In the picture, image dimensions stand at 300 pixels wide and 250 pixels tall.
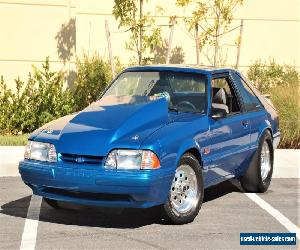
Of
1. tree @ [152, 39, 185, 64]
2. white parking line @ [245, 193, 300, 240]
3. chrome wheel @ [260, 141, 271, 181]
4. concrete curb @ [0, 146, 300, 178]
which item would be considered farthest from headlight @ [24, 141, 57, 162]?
tree @ [152, 39, 185, 64]

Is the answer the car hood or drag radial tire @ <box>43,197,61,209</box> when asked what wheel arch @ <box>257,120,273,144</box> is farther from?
drag radial tire @ <box>43,197,61,209</box>

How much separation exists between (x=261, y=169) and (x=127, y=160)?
2.93 m

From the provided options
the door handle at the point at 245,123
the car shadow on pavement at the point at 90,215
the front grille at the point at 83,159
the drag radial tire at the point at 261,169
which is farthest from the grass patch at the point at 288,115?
the front grille at the point at 83,159

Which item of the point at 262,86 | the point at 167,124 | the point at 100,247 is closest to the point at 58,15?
the point at 262,86

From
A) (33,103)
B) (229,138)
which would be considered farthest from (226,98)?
(33,103)

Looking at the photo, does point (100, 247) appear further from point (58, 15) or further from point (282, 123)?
point (58, 15)

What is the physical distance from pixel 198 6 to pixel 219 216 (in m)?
9.56

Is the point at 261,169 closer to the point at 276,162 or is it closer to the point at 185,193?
the point at 276,162

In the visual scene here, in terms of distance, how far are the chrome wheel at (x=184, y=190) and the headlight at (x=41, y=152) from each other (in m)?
1.21

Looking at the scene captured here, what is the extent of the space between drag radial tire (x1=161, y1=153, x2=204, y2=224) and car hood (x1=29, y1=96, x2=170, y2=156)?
492 millimetres

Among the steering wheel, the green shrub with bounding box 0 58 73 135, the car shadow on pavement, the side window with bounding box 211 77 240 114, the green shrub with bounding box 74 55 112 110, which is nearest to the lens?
the car shadow on pavement

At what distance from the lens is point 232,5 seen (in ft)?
55.9

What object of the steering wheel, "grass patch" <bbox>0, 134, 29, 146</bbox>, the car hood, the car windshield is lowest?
"grass patch" <bbox>0, 134, 29, 146</bbox>

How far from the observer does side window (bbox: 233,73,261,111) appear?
9.24 metres
